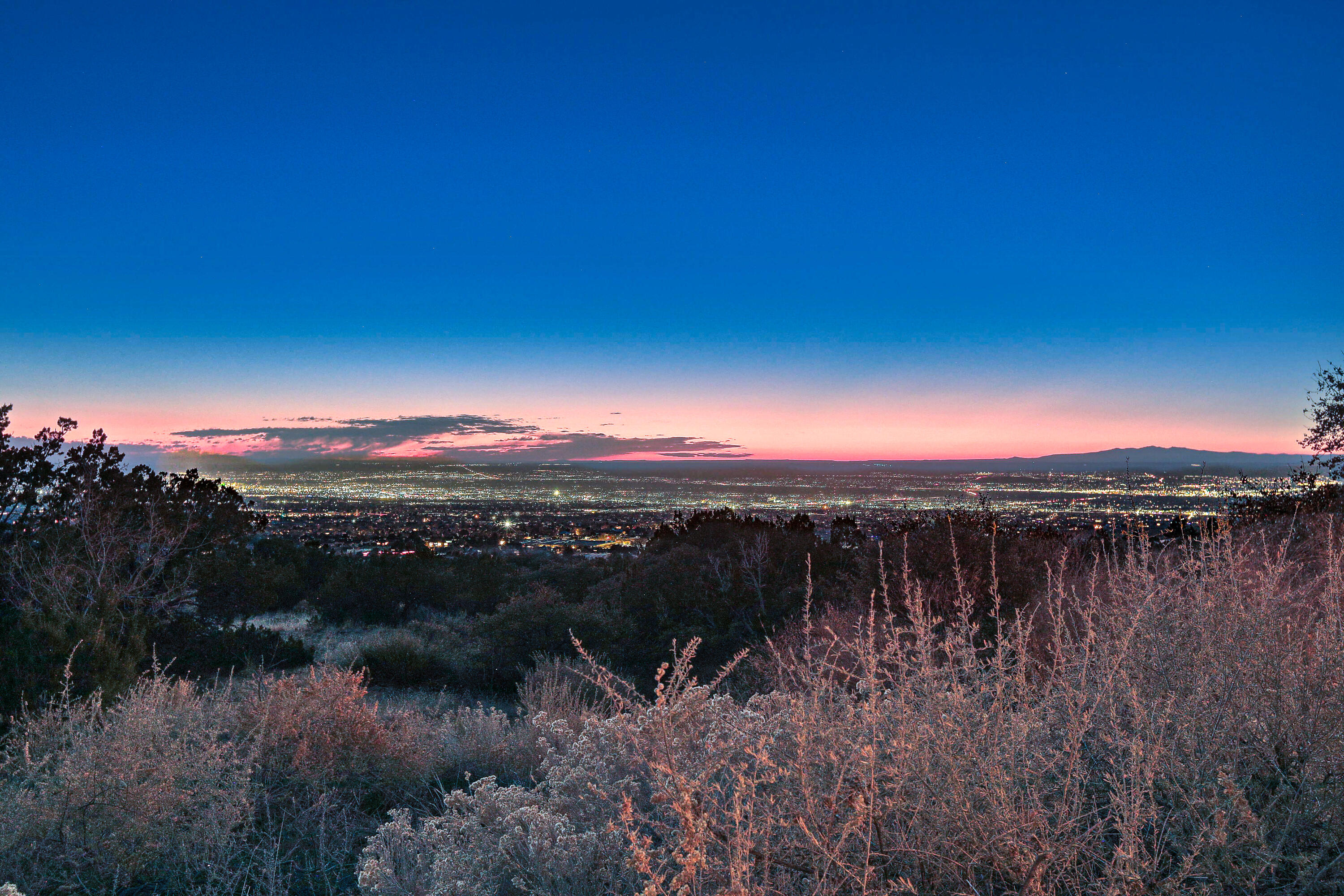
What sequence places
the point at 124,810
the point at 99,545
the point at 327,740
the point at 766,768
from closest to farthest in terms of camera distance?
the point at 766,768 → the point at 124,810 → the point at 327,740 → the point at 99,545

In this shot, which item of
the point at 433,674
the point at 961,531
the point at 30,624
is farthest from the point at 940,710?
the point at 433,674

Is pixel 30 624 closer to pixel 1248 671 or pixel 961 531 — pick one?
pixel 1248 671

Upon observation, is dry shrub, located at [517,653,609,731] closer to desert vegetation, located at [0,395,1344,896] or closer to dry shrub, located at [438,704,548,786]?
desert vegetation, located at [0,395,1344,896]

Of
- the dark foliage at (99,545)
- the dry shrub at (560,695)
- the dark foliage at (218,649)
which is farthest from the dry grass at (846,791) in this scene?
the dark foliage at (218,649)

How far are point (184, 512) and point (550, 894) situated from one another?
13924 mm

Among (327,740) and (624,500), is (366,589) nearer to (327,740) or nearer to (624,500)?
(327,740)

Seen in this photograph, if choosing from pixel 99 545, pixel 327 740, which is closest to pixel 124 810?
pixel 327 740

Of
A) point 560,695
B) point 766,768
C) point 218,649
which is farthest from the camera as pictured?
point 218,649

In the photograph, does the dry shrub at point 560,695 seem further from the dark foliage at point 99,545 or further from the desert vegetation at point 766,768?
the dark foliage at point 99,545

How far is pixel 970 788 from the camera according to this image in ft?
9.75

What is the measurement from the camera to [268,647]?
13.8 meters

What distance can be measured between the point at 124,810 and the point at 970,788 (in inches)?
187

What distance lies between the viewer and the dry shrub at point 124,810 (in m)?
4.16

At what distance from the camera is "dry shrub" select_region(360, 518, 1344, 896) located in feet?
8.41
